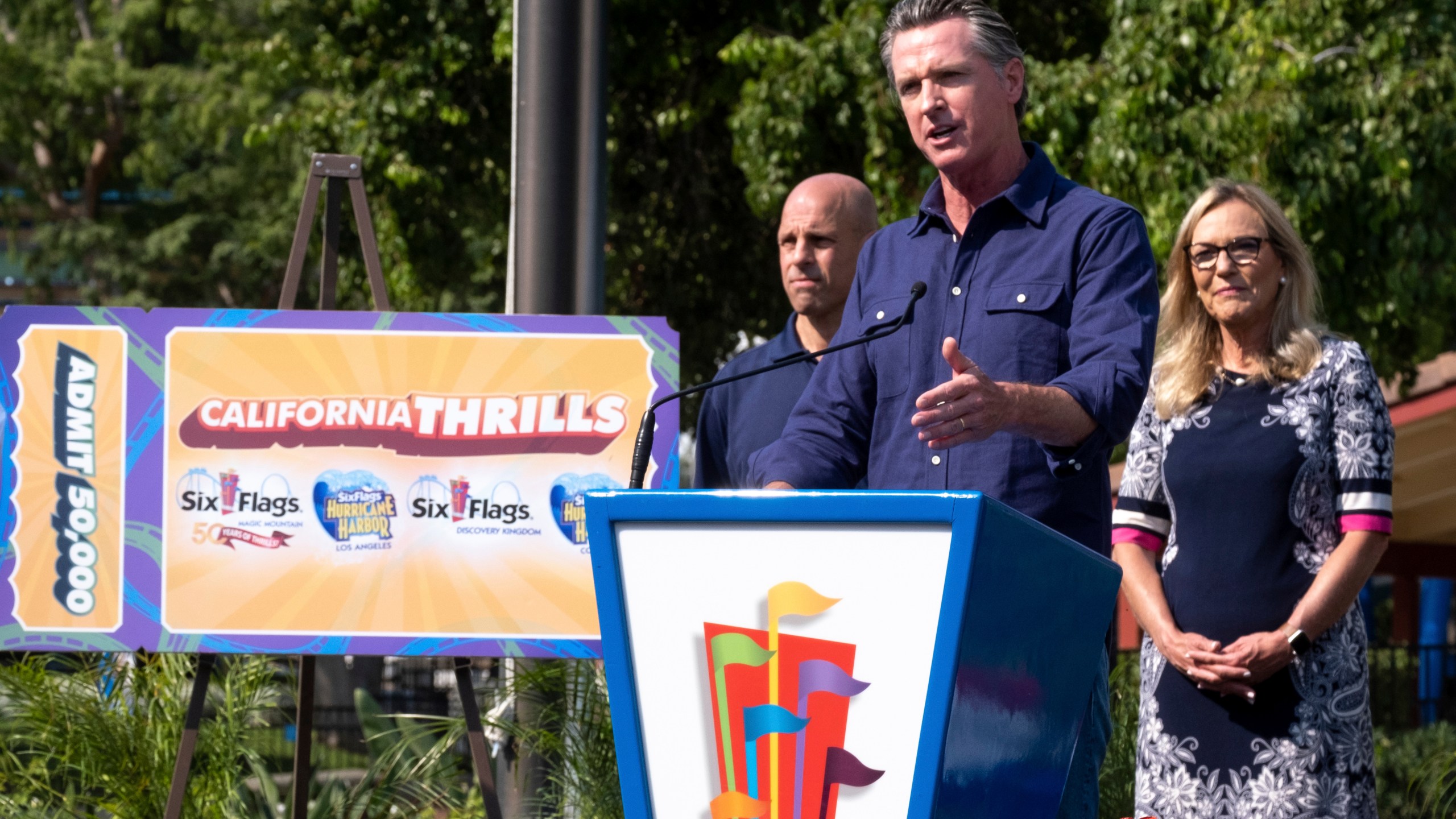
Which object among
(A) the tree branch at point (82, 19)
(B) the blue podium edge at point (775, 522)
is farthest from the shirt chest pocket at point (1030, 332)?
(A) the tree branch at point (82, 19)

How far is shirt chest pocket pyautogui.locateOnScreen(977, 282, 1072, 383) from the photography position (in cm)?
192

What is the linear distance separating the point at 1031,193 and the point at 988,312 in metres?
0.20

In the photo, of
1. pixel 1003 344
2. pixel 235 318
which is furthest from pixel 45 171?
pixel 1003 344

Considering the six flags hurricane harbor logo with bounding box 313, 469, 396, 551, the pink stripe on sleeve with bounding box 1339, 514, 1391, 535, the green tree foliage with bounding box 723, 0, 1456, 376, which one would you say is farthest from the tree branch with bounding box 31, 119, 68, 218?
the pink stripe on sleeve with bounding box 1339, 514, 1391, 535

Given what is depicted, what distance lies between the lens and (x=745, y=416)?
3617 mm

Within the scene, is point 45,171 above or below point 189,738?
above

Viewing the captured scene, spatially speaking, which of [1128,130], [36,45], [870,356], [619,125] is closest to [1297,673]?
[870,356]

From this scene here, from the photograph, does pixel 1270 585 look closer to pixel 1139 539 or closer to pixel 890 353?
pixel 1139 539

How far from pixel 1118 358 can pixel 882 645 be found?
577 millimetres

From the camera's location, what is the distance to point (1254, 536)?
2.84 m

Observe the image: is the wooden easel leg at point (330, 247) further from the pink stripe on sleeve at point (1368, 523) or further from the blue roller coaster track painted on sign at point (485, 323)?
Result: the pink stripe on sleeve at point (1368, 523)

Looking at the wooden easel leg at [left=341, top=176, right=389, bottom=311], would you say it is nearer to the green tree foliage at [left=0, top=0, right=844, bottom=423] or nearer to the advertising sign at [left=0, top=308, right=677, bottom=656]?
the advertising sign at [left=0, top=308, right=677, bottom=656]

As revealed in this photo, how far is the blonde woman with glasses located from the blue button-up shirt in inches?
38.6

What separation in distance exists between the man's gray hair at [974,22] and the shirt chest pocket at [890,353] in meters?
0.32
